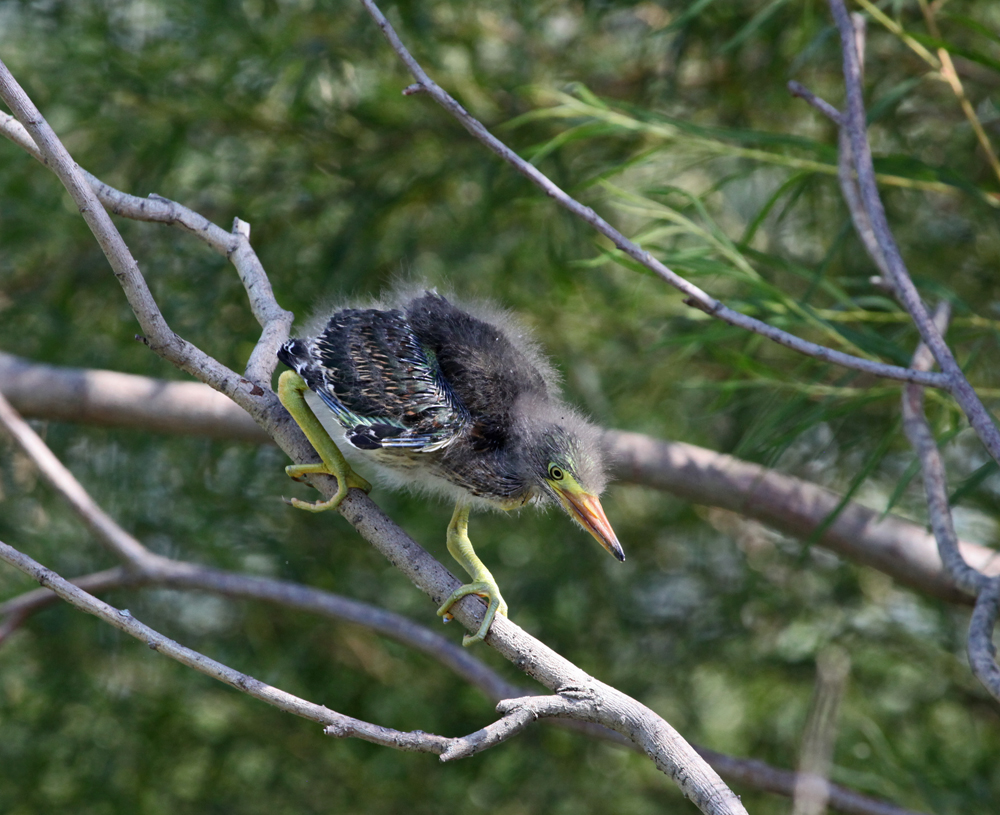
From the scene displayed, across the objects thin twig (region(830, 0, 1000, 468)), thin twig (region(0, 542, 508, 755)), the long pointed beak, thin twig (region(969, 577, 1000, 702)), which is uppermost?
thin twig (region(830, 0, 1000, 468))

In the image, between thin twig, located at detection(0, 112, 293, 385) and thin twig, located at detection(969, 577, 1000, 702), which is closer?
thin twig, located at detection(969, 577, 1000, 702)

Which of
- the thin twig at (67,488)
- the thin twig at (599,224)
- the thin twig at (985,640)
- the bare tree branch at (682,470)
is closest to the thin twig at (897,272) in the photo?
the thin twig at (599,224)

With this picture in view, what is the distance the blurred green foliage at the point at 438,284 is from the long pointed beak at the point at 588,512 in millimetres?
1324

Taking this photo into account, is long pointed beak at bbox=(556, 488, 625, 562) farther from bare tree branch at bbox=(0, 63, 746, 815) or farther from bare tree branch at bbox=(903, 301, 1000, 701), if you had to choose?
bare tree branch at bbox=(903, 301, 1000, 701)

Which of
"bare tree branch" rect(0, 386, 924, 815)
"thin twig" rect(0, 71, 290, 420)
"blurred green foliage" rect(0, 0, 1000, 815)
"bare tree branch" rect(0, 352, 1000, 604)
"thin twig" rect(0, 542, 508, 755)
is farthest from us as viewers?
"blurred green foliage" rect(0, 0, 1000, 815)

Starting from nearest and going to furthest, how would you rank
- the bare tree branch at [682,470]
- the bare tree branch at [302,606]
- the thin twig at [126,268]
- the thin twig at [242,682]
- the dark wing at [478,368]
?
1. the thin twig at [242,682]
2. the thin twig at [126,268]
3. the dark wing at [478,368]
4. the bare tree branch at [302,606]
5. the bare tree branch at [682,470]

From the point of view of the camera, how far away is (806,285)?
120 inches

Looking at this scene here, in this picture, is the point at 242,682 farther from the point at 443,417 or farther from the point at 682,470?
the point at 682,470

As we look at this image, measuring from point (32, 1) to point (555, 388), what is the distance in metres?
2.13

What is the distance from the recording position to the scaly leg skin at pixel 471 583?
4.52 feet

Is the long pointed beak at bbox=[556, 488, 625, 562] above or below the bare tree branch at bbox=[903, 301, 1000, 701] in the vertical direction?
below

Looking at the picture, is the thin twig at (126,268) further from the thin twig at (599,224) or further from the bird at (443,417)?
the thin twig at (599,224)

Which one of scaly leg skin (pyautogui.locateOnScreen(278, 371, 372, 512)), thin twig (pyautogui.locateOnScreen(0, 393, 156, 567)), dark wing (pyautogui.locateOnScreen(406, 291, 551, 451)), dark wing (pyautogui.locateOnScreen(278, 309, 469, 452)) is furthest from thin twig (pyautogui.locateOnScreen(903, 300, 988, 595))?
thin twig (pyautogui.locateOnScreen(0, 393, 156, 567))

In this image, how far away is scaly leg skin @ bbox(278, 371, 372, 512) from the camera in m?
1.54
